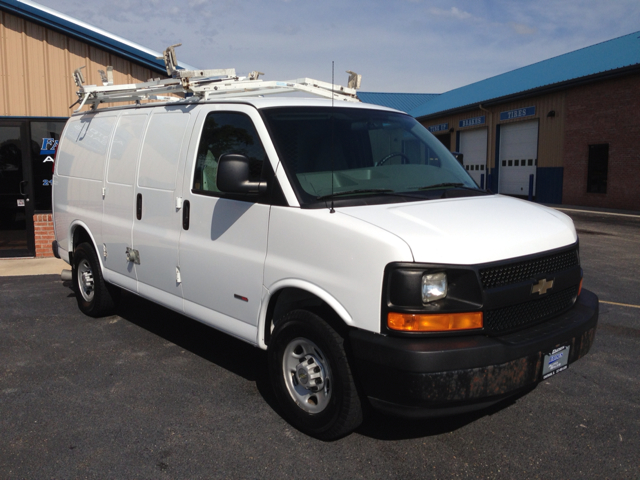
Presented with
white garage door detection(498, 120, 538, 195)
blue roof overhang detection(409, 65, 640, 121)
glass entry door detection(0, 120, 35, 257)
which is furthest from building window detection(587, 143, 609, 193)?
glass entry door detection(0, 120, 35, 257)

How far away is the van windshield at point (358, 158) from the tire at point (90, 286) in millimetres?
3092

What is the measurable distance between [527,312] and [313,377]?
1353 mm

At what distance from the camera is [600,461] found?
3361 mm

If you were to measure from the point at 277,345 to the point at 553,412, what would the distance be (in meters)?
1.99

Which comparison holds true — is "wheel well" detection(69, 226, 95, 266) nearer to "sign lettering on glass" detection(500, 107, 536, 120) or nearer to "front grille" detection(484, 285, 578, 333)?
"front grille" detection(484, 285, 578, 333)

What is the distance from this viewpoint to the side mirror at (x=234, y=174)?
3688 mm

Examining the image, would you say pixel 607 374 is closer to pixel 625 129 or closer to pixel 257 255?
pixel 257 255

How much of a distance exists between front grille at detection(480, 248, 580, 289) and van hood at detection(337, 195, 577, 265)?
0.21 ft

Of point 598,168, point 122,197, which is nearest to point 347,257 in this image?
point 122,197

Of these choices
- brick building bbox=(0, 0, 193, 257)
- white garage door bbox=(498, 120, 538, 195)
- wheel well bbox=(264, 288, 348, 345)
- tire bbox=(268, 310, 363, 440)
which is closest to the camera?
tire bbox=(268, 310, 363, 440)

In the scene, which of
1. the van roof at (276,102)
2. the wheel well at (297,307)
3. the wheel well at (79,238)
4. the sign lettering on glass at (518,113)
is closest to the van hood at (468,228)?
the wheel well at (297,307)

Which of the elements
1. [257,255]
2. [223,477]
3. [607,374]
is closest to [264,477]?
[223,477]

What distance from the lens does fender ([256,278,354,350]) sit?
3293mm

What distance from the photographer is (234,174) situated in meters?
3.69
